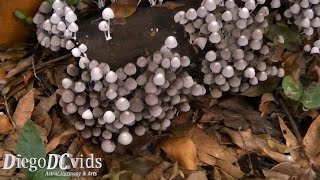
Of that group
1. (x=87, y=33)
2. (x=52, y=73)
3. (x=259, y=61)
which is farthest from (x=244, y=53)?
(x=52, y=73)

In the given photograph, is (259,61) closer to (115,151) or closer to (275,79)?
(275,79)

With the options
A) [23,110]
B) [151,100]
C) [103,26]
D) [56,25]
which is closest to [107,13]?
[103,26]

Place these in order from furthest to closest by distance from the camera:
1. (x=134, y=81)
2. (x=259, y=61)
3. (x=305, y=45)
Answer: (x=305, y=45) → (x=259, y=61) → (x=134, y=81)

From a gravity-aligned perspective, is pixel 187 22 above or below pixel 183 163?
above

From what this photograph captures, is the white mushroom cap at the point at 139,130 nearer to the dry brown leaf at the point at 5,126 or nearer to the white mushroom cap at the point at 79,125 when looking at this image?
the white mushroom cap at the point at 79,125

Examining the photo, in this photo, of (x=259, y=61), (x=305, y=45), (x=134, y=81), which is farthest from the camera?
(x=305, y=45)

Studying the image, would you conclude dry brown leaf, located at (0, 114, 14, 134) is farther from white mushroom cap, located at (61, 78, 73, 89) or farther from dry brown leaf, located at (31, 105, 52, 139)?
white mushroom cap, located at (61, 78, 73, 89)
